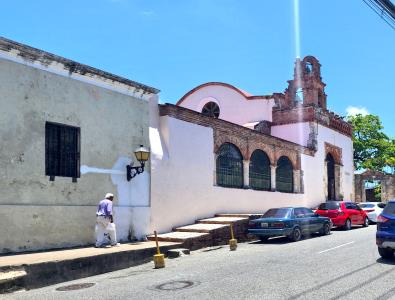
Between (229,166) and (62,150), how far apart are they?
9.40 metres

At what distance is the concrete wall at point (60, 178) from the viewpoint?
1191 cm

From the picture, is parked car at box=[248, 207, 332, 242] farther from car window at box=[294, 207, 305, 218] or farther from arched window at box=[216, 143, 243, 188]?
arched window at box=[216, 143, 243, 188]

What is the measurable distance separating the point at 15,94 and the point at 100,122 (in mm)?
3092

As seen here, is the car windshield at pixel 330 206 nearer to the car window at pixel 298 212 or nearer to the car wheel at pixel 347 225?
the car wheel at pixel 347 225

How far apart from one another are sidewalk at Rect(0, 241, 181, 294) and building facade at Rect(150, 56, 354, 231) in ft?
12.9

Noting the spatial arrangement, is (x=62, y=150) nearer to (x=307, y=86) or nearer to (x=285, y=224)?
(x=285, y=224)

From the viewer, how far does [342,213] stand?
2250cm

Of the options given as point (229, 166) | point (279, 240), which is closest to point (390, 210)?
point (279, 240)

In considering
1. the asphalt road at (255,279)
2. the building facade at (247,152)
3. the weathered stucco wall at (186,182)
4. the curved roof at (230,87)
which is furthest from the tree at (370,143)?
the asphalt road at (255,279)

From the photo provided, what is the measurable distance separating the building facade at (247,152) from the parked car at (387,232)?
7.83 meters

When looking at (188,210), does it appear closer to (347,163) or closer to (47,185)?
(47,185)

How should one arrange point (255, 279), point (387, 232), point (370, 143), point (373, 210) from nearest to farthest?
point (255, 279) → point (387, 232) → point (373, 210) → point (370, 143)

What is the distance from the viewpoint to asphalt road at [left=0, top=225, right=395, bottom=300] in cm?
798

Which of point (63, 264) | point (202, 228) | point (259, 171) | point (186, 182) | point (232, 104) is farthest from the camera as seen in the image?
point (232, 104)
